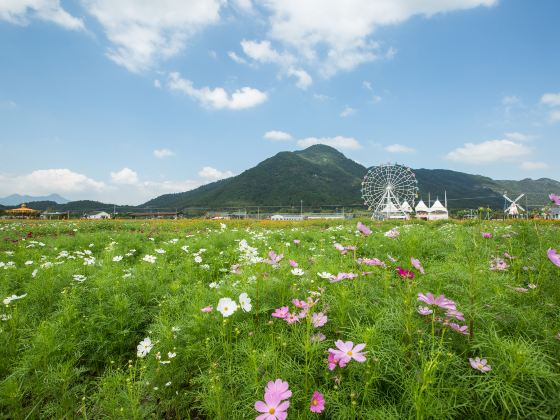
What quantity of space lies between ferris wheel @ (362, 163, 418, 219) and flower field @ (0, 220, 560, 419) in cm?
3319

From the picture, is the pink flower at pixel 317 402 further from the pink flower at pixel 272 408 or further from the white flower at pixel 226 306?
the white flower at pixel 226 306

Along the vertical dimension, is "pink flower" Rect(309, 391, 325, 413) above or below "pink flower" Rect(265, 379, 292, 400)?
below

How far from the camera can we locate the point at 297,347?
5.45ft

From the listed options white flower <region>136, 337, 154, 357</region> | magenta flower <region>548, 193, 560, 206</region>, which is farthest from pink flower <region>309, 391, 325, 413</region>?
magenta flower <region>548, 193, 560, 206</region>

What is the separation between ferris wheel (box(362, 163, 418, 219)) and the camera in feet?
112

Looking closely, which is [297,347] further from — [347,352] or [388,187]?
[388,187]

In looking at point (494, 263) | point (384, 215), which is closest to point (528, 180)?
point (384, 215)

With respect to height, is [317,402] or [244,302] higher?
[244,302]

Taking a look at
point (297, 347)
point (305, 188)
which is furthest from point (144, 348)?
point (305, 188)

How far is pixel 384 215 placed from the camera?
1292 inches

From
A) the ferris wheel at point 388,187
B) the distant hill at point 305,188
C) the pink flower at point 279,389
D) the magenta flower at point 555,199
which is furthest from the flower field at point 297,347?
the distant hill at point 305,188

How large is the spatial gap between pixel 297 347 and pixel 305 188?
291ft

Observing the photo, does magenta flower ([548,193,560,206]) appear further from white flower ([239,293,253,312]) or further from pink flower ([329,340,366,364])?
white flower ([239,293,253,312])

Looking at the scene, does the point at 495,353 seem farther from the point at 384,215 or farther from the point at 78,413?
the point at 384,215
